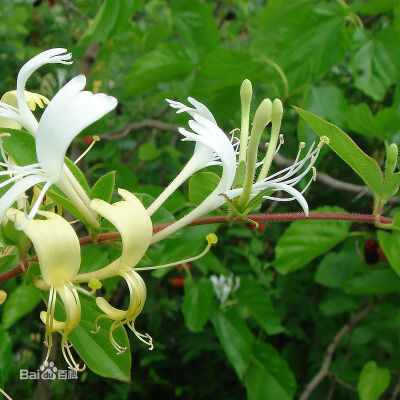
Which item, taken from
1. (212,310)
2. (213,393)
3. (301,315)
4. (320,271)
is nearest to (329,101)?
(320,271)

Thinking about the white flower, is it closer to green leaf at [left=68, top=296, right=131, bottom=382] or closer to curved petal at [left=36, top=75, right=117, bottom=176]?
green leaf at [left=68, top=296, right=131, bottom=382]

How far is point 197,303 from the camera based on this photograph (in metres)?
1.22

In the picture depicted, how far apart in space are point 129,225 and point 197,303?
0.90 m

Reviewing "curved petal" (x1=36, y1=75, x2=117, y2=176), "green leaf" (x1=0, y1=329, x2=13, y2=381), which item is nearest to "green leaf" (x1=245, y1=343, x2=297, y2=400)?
"green leaf" (x1=0, y1=329, x2=13, y2=381)

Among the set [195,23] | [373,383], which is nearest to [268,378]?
[373,383]

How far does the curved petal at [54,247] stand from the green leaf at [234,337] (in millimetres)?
880

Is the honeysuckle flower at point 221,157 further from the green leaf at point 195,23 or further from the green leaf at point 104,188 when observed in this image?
the green leaf at point 195,23

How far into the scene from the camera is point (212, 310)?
133cm

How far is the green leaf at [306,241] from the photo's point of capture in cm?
88

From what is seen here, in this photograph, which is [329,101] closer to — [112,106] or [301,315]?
[112,106]

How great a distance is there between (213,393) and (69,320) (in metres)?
1.55

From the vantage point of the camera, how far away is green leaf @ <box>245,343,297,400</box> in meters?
1.18

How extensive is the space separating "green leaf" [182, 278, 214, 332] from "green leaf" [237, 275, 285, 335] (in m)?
0.16

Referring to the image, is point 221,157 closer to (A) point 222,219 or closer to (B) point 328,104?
(A) point 222,219
